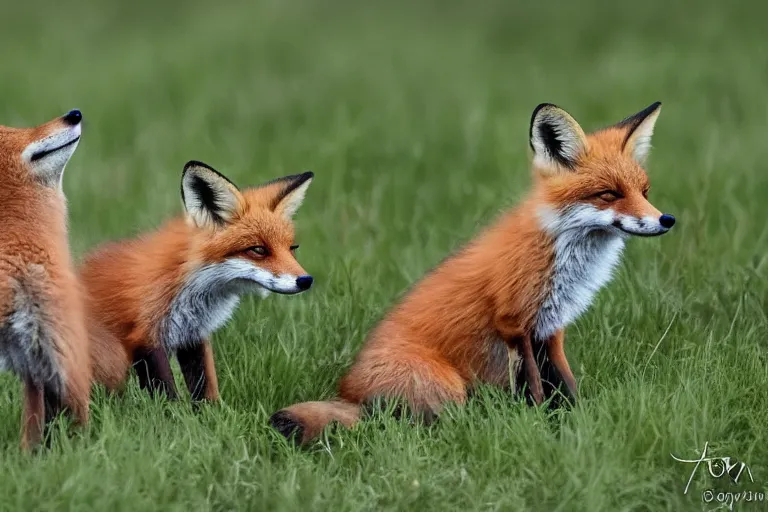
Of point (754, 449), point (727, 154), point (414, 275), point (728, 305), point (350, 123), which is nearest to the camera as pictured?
point (754, 449)

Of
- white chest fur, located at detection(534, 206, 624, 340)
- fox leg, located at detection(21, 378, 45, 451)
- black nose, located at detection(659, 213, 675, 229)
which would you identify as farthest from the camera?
white chest fur, located at detection(534, 206, 624, 340)

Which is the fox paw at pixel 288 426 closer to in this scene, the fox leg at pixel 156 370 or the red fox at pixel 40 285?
the fox leg at pixel 156 370

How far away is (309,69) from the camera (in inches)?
537

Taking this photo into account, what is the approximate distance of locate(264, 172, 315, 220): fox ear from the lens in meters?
5.54

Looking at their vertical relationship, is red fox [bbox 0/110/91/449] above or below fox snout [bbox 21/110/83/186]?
below

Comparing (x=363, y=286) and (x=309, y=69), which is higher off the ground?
(x=309, y=69)

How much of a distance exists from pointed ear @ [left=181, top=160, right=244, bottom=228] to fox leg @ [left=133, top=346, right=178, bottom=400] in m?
0.64

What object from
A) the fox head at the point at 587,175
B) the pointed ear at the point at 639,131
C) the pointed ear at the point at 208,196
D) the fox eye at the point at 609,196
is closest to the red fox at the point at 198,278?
the pointed ear at the point at 208,196

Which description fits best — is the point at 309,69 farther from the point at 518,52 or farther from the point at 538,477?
the point at 538,477

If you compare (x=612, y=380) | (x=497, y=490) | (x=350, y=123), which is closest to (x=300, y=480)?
(x=497, y=490)

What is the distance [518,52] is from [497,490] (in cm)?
1110

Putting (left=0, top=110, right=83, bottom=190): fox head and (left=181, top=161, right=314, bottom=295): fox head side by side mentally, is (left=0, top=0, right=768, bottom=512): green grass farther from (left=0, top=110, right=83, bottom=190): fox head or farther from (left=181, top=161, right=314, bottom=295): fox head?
(left=0, top=110, right=83, bottom=190): fox head

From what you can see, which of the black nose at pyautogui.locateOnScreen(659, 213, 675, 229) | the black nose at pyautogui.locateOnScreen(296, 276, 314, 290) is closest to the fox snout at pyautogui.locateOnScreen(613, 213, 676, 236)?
the black nose at pyautogui.locateOnScreen(659, 213, 675, 229)

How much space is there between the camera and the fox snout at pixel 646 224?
5.11 metres
